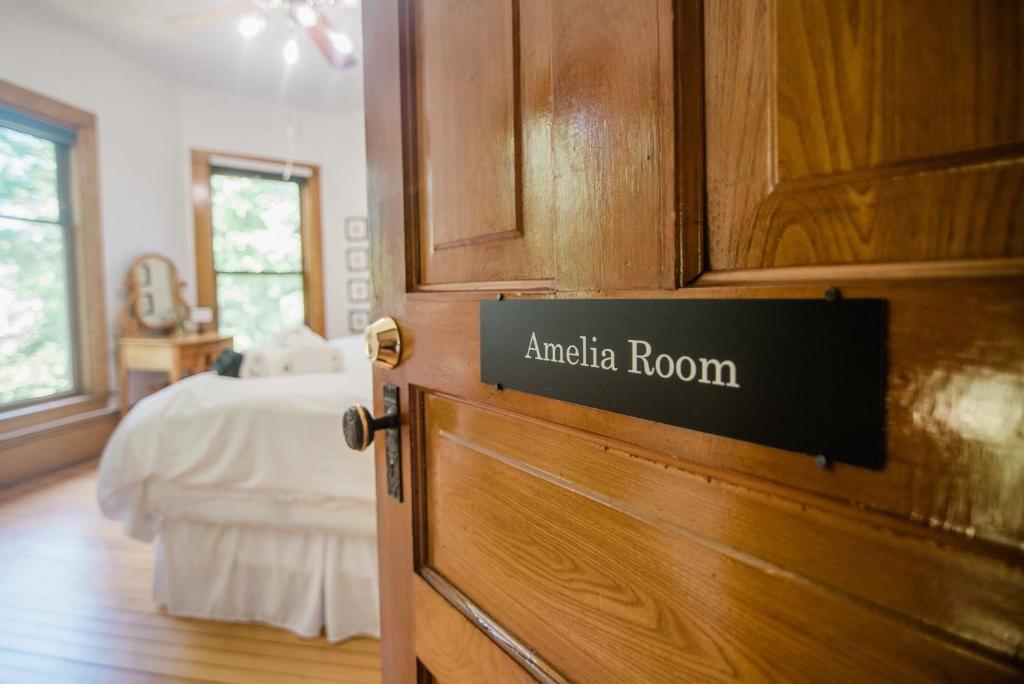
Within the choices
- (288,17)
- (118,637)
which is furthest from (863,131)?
(288,17)

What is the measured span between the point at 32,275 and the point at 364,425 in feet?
12.6

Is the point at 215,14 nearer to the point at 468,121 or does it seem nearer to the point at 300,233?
the point at 300,233

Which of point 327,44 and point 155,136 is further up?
point 327,44

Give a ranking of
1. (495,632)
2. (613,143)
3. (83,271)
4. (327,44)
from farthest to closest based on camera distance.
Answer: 1. (83,271)
2. (327,44)
3. (495,632)
4. (613,143)

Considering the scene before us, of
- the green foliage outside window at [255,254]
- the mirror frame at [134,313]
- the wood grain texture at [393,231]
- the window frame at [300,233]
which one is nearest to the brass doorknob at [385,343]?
the wood grain texture at [393,231]

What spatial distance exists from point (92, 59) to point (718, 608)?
4.88 meters

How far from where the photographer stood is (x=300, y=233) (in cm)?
492

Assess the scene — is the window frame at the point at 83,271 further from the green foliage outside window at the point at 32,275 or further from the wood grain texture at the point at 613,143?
the wood grain texture at the point at 613,143

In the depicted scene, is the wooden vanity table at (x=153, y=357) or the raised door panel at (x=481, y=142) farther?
the wooden vanity table at (x=153, y=357)

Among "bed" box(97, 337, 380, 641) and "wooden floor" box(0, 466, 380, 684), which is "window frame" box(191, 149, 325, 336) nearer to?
"wooden floor" box(0, 466, 380, 684)

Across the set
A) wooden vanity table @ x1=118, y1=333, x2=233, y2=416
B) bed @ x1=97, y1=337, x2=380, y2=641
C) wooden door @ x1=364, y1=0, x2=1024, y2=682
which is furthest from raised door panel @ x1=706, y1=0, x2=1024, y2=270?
wooden vanity table @ x1=118, y1=333, x2=233, y2=416

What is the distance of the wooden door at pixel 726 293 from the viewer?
0.81 ft

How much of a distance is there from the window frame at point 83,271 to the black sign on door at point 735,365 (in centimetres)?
416

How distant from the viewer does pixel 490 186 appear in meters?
0.58
